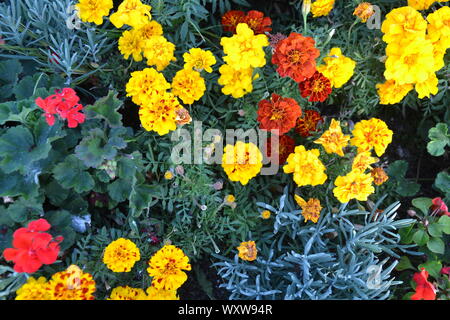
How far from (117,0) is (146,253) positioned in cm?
137

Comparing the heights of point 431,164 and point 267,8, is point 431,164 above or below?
below

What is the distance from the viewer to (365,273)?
193 centimetres

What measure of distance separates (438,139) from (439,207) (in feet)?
1.15

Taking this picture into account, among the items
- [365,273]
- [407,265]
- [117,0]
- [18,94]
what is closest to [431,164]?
[407,265]

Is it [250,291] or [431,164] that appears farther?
[431,164]

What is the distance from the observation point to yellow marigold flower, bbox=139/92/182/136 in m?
1.75

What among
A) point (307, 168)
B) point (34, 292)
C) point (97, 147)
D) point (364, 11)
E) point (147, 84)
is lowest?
point (34, 292)

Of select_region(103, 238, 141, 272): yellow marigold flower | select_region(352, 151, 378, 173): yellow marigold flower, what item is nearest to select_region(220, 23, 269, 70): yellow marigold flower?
select_region(352, 151, 378, 173): yellow marigold flower

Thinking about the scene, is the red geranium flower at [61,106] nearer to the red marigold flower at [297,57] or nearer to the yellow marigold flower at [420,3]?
the red marigold flower at [297,57]

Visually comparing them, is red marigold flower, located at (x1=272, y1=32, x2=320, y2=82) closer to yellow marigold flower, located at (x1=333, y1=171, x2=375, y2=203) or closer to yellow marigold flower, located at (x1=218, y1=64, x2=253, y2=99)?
yellow marigold flower, located at (x1=218, y1=64, x2=253, y2=99)

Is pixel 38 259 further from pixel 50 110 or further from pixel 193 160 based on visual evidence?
pixel 193 160

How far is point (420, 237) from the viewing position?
6.76ft

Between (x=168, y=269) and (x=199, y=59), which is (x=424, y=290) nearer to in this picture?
(x=168, y=269)

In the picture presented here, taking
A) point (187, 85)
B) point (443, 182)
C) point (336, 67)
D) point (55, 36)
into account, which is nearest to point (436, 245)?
point (443, 182)
